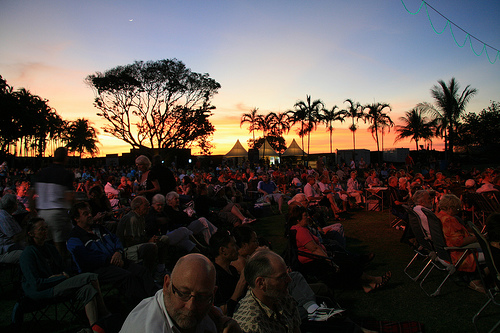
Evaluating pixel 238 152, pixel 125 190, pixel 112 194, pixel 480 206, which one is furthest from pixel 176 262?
pixel 238 152

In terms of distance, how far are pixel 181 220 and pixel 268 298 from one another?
13.7 feet

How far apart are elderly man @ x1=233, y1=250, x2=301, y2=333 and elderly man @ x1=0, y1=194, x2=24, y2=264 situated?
3609 millimetres

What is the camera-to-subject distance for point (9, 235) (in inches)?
179

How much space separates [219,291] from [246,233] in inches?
28.8

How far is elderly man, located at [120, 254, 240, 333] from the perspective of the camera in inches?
58.9

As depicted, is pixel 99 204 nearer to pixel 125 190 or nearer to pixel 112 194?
pixel 112 194

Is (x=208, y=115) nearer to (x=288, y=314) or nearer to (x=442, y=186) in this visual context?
(x=442, y=186)

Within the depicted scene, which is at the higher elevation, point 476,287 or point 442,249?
point 442,249

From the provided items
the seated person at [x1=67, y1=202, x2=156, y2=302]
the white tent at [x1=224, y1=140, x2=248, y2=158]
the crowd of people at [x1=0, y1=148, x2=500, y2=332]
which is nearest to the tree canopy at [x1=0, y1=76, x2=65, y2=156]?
the white tent at [x1=224, y1=140, x2=248, y2=158]

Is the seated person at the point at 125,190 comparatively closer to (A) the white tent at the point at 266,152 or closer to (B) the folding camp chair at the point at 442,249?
(B) the folding camp chair at the point at 442,249

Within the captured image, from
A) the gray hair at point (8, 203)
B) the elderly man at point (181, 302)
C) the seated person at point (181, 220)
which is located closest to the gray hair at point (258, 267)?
the elderly man at point (181, 302)

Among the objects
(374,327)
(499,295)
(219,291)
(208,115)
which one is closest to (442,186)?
(499,295)

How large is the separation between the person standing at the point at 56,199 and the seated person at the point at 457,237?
188 inches

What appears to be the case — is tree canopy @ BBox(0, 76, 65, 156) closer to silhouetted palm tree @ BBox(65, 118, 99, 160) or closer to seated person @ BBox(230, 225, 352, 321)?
silhouetted palm tree @ BBox(65, 118, 99, 160)
